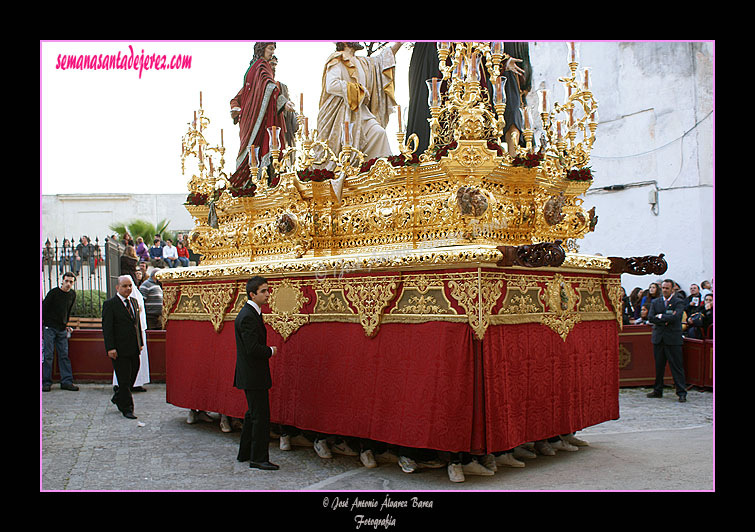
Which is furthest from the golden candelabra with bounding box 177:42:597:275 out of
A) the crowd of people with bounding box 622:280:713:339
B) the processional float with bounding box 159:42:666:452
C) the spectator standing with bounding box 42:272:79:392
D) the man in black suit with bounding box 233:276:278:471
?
the spectator standing with bounding box 42:272:79:392

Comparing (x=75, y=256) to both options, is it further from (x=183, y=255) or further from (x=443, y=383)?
(x=443, y=383)

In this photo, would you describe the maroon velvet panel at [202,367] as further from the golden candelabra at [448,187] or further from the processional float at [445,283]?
the golden candelabra at [448,187]

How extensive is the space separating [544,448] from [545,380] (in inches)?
34.1

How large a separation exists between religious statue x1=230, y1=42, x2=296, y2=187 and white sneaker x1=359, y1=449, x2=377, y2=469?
4.27 m

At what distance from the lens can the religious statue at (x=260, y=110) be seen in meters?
9.06

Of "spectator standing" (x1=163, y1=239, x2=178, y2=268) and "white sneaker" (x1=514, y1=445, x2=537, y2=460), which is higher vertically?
"spectator standing" (x1=163, y1=239, x2=178, y2=268)

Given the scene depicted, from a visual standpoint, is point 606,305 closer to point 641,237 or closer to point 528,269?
point 528,269

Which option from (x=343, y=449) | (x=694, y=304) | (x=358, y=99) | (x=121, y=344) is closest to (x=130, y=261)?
(x=121, y=344)

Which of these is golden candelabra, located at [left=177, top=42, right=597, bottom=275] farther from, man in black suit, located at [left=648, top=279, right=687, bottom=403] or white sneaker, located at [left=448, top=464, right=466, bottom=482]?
man in black suit, located at [left=648, top=279, right=687, bottom=403]

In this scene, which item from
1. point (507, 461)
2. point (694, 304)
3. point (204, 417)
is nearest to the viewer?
point (507, 461)

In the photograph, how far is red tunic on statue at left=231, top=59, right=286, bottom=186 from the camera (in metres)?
9.06

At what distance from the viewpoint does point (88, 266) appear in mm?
14562

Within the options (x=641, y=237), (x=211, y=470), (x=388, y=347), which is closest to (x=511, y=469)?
(x=388, y=347)

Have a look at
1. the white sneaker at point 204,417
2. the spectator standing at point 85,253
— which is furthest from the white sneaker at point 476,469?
the spectator standing at point 85,253
